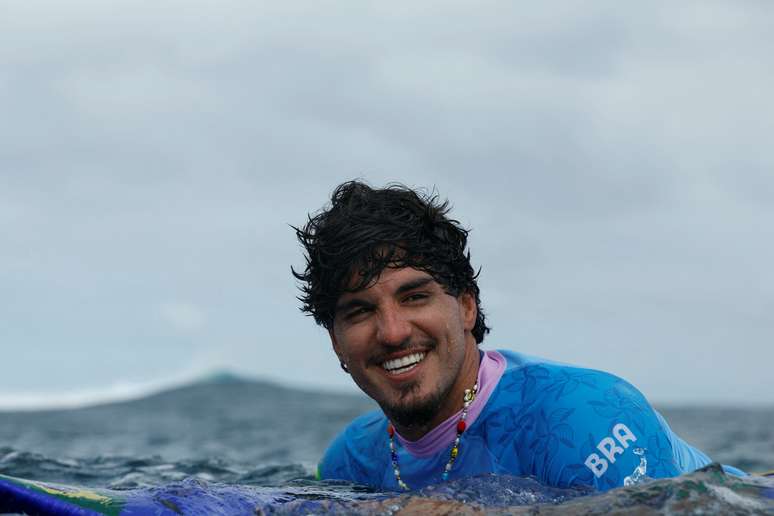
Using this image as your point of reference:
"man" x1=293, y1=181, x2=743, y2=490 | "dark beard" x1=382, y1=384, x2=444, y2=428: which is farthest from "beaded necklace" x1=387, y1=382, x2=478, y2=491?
"dark beard" x1=382, y1=384, x2=444, y2=428

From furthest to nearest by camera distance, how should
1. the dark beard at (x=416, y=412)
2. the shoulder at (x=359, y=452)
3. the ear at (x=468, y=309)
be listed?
the shoulder at (x=359, y=452)
the ear at (x=468, y=309)
the dark beard at (x=416, y=412)

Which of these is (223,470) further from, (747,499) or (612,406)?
(747,499)

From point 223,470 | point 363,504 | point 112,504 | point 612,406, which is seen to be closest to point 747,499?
point 612,406

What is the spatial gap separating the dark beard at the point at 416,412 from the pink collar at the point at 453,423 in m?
0.09

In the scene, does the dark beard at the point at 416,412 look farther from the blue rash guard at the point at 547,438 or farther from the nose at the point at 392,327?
the nose at the point at 392,327

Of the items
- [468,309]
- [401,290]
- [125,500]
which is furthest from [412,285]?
[125,500]

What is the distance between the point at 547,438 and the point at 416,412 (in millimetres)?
670

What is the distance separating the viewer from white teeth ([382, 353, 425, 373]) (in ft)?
14.8

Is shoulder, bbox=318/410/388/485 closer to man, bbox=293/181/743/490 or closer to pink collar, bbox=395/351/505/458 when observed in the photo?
man, bbox=293/181/743/490

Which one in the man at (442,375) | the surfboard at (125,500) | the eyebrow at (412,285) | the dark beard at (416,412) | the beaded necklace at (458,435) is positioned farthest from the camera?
the beaded necklace at (458,435)

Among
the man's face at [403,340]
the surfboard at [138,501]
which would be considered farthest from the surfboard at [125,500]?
the man's face at [403,340]

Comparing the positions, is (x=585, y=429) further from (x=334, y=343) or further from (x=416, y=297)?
(x=334, y=343)

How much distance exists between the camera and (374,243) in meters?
4.58

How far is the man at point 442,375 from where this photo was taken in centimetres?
423
